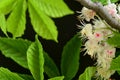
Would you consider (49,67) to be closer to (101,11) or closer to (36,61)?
(36,61)

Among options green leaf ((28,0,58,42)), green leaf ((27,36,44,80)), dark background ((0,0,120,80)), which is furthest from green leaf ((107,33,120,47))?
dark background ((0,0,120,80))

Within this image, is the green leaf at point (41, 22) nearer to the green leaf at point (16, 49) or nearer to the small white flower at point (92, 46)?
the green leaf at point (16, 49)

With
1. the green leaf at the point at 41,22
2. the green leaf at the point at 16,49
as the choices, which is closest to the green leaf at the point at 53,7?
the green leaf at the point at 41,22

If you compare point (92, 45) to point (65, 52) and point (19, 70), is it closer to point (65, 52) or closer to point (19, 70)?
point (65, 52)

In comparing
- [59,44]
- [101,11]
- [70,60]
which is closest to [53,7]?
[70,60]

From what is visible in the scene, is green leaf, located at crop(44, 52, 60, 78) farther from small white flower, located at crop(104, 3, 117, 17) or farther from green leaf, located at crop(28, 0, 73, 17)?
small white flower, located at crop(104, 3, 117, 17)
